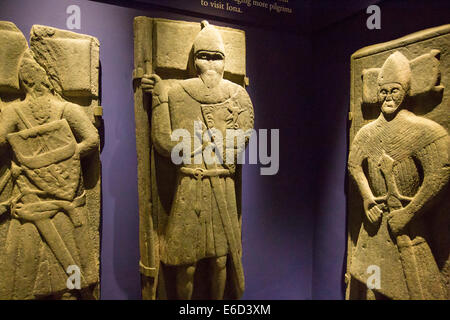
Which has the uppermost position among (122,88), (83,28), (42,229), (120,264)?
(83,28)

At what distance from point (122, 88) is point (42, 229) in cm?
117

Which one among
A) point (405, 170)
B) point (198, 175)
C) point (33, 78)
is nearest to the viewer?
point (33, 78)

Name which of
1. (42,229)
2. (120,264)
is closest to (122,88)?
(42,229)

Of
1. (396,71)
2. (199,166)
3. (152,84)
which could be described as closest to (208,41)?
(152,84)

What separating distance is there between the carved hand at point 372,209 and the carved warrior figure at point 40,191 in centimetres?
Answer: 206

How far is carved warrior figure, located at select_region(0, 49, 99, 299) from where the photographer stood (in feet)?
6.89

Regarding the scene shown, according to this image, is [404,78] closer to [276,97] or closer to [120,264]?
[276,97]

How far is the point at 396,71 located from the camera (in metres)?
2.25

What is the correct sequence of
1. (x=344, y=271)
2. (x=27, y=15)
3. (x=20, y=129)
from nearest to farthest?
(x=20, y=129) → (x=27, y=15) → (x=344, y=271)

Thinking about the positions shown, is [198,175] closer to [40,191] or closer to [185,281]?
[185,281]

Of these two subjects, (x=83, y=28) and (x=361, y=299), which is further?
(x=361, y=299)

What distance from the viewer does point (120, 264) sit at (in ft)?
8.70

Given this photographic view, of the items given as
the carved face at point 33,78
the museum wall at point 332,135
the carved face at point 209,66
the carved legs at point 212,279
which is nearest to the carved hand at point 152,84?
the carved face at point 209,66

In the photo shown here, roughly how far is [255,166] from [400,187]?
125 centimetres
